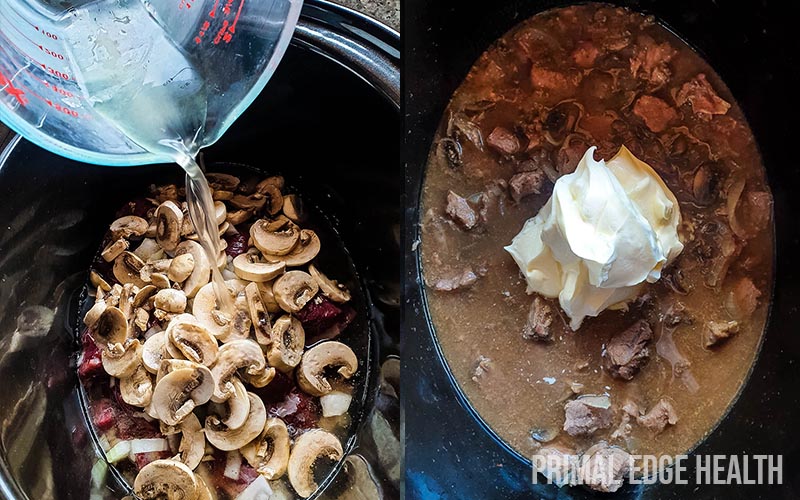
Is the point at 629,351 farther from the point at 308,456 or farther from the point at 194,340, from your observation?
the point at 194,340

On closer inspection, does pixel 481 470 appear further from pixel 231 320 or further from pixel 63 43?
pixel 63 43

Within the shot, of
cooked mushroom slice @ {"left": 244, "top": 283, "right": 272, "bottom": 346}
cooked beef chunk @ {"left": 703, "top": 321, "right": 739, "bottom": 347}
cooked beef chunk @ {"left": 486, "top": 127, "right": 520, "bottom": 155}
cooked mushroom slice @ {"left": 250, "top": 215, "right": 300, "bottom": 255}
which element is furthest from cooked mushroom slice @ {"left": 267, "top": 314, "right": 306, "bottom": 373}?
cooked beef chunk @ {"left": 703, "top": 321, "right": 739, "bottom": 347}

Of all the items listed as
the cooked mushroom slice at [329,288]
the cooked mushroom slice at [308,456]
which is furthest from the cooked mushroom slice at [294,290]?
the cooked mushroom slice at [308,456]

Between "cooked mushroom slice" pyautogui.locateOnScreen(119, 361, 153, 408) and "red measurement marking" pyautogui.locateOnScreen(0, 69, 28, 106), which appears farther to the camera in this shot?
"cooked mushroom slice" pyautogui.locateOnScreen(119, 361, 153, 408)

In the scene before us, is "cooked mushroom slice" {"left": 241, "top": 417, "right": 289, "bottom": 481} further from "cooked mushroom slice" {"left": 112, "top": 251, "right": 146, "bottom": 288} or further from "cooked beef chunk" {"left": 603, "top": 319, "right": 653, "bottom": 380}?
"cooked beef chunk" {"left": 603, "top": 319, "right": 653, "bottom": 380}

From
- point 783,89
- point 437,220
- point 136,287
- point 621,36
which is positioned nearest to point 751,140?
point 783,89
